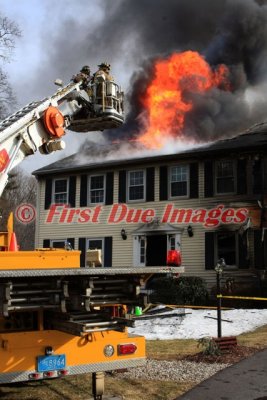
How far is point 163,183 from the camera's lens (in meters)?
19.8

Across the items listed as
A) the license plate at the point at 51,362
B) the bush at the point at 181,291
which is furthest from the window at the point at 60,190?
the license plate at the point at 51,362

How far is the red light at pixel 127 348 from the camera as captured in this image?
488cm

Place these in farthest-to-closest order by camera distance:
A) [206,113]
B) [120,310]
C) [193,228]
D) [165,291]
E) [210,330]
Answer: [206,113], [193,228], [165,291], [210,330], [120,310]

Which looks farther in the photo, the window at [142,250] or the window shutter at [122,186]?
the window shutter at [122,186]

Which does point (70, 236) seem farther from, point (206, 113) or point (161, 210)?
point (206, 113)

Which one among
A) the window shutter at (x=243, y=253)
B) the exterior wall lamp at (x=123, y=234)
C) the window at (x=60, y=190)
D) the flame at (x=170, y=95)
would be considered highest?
the flame at (x=170, y=95)

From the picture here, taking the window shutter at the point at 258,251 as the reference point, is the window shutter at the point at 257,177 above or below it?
above

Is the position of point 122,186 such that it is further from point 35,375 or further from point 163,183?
point 35,375

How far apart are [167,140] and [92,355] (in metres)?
16.4

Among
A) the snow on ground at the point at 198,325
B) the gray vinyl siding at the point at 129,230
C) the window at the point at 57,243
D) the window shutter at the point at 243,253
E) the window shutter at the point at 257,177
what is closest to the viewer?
the snow on ground at the point at 198,325

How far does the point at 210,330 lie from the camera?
11.1 meters

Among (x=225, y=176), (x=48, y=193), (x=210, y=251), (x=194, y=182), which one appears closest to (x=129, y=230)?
(x=194, y=182)

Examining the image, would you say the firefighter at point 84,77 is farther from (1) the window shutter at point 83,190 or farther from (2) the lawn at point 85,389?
(1) the window shutter at point 83,190

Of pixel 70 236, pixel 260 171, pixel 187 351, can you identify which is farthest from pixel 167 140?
pixel 187 351
